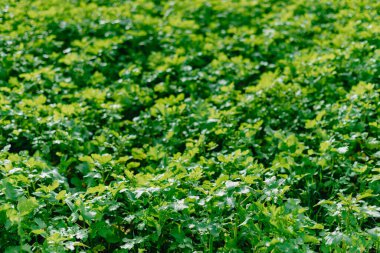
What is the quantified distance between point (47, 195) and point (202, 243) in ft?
3.27

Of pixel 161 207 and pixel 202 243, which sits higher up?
pixel 161 207

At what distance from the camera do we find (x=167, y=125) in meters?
4.24

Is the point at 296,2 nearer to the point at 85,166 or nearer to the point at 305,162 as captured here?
the point at 305,162

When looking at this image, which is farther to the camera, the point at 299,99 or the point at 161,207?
the point at 299,99

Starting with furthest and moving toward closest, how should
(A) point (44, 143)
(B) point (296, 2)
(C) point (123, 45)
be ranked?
(B) point (296, 2)
(C) point (123, 45)
(A) point (44, 143)

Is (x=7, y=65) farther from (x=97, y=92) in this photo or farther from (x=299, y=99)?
(x=299, y=99)

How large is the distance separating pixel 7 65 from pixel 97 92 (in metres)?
1.09

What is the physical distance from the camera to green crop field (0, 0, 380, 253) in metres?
2.98

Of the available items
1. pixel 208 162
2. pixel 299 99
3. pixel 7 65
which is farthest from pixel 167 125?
pixel 7 65

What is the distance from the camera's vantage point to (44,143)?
3.90 metres

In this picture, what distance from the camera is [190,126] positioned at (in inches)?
166

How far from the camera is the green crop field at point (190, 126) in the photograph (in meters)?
2.98

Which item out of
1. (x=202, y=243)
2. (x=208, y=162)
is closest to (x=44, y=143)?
(x=208, y=162)

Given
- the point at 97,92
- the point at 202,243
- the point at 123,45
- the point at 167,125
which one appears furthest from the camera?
the point at 123,45
